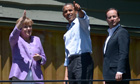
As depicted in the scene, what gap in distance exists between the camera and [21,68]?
21.2 ft

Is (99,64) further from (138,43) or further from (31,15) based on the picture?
(31,15)

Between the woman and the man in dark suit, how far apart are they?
961 millimetres

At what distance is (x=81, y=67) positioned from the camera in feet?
20.4

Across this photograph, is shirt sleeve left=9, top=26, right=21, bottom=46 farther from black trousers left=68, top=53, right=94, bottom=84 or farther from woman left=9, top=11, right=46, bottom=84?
black trousers left=68, top=53, right=94, bottom=84

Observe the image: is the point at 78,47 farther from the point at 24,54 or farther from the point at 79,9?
the point at 24,54

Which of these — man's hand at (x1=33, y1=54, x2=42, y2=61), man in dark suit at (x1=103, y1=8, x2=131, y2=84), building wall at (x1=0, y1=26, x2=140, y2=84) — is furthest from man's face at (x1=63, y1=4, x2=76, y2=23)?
building wall at (x1=0, y1=26, x2=140, y2=84)

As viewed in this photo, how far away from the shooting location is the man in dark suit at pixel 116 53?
5.93 metres

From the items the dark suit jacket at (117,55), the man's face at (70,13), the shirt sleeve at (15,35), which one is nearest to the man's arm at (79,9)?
the man's face at (70,13)

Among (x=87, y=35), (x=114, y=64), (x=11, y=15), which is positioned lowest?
(x=114, y=64)

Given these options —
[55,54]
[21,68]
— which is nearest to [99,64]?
[55,54]

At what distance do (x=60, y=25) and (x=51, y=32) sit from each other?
8.6 inches

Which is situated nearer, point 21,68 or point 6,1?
point 21,68

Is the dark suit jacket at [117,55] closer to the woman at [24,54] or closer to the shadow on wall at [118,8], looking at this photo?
the woman at [24,54]

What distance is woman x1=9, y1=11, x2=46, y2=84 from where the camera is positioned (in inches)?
253
